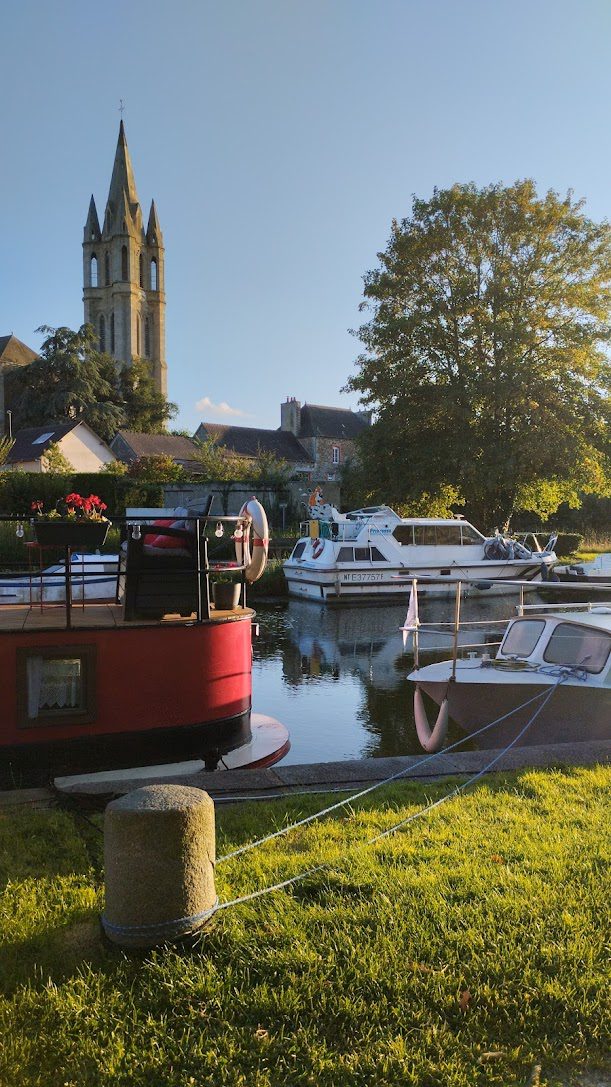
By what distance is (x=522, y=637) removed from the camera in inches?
435

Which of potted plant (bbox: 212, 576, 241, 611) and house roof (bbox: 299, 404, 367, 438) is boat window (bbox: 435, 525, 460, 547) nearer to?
potted plant (bbox: 212, 576, 241, 611)

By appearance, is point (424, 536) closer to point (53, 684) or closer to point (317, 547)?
point (317, 547)

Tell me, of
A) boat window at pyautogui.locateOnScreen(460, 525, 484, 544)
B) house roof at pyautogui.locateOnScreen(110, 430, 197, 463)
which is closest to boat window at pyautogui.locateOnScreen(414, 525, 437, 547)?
boat window at pyautogui.locateOnScreen(460, 525, 484, 544)

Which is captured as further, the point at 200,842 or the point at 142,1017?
the point at 200,842

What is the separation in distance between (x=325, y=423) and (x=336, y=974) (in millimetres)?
76065

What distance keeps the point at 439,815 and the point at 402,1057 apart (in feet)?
7.97

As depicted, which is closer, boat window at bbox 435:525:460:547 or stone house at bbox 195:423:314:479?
boat window at bbox 435:525:460:547

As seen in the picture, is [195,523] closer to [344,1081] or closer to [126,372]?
[344,1081]

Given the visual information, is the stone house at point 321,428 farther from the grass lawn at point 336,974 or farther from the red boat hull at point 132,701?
the grass lawn at point 336,974

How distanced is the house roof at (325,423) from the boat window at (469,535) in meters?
44.3

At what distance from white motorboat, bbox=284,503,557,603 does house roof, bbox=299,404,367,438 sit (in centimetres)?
4476

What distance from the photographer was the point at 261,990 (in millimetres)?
3371

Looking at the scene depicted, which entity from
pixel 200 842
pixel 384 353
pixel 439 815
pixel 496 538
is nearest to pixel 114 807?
pixel 200 842

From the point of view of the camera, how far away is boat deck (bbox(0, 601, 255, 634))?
7.89m
